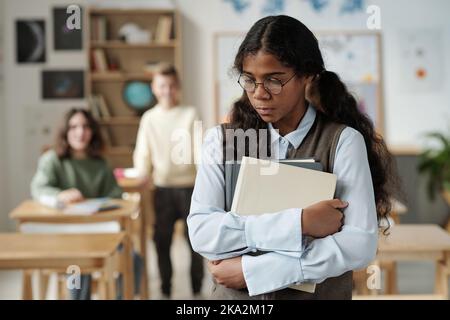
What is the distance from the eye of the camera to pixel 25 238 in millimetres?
2623

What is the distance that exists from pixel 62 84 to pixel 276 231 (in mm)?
5239

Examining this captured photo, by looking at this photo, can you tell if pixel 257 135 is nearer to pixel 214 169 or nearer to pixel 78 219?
pixel 214 169

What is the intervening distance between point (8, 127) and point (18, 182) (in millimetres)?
514

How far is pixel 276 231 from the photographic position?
1.23 m

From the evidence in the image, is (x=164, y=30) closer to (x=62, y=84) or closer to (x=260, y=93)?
(x=62, y=84)

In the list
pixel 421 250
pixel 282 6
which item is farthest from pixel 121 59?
pixel 421 250

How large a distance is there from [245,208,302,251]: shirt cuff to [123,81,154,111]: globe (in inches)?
194

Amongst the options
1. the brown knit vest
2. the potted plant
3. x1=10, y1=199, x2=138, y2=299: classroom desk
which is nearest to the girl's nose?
the brown knit vest

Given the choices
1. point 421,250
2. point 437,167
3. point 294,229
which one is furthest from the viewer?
point 437,167

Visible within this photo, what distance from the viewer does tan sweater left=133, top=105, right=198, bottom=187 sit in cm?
391

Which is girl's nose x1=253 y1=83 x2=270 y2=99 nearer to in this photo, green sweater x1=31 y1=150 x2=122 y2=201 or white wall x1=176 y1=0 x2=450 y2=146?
green sweater x1=31 y1=150 x2=122 y2=201

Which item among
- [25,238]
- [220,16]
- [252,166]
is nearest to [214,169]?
[252,166]

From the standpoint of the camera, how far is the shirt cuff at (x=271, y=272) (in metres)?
1.24

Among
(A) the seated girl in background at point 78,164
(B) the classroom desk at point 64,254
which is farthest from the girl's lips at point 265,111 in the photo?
(A) the seated girl in background at point 78,164
